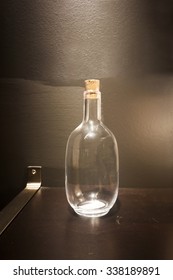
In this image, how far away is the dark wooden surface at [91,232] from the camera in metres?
0.45

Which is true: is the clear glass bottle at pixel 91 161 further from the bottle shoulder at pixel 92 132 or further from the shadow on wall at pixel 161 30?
the shadow on wall at pixel 161 30

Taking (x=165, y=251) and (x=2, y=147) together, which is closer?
(x=165, y=251)

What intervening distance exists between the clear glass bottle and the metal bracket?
0.46ft

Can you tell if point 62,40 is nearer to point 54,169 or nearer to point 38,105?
point 38,105

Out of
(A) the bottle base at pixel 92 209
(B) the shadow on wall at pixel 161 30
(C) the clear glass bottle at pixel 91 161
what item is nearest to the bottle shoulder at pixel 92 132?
(C) the clear glass bottle at pixel 91 161

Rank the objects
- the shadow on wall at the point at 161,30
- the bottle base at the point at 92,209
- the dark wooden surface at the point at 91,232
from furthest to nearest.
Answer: the shadow on wall at the point at 161,30, the bottle base at the point at 92,209, the dark wooden surface at the point at 91,232

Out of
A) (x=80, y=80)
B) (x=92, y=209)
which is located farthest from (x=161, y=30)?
(x=92, y=209)

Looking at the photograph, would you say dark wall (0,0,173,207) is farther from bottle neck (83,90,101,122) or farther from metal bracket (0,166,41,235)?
bottle neck (83,90,101,122)

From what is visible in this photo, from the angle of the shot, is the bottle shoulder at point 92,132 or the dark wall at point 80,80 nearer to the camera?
the bottle shoulder at point 92,132

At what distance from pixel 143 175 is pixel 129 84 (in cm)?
29

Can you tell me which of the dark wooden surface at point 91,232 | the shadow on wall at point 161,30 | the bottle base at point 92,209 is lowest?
the dark wooden surface at point 91,232

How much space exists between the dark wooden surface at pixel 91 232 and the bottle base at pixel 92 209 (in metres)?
0.01
